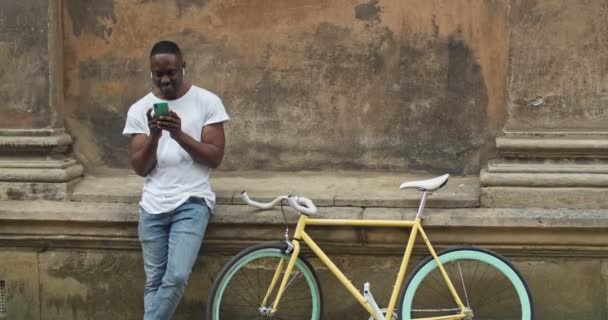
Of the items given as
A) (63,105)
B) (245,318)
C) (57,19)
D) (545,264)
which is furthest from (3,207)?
(545,264)

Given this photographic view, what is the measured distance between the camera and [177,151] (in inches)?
184

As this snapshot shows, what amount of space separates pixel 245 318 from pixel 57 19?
2239 mm

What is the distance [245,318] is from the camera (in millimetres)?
5285

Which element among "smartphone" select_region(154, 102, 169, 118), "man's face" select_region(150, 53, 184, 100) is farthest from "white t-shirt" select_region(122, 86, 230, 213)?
"smartphone" select_region(154, 102, 169, 118)

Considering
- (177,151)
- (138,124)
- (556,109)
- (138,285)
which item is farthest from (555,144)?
(138,285)

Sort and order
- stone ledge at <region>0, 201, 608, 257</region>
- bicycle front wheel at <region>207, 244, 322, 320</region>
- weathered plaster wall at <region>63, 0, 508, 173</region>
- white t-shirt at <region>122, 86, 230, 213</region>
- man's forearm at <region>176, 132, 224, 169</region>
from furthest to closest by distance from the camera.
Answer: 1. weathered plaster wall at <region>63, 0, 508, 173</region>
2. bicycle front wheel at <region>207, 244, 322, 320</region>
3. stone ledge at <region>0, 201, 608, 257</region>
4. white t-shirt at <region>122, 86, 230, 213</region>
5. man's forearm at <region>176, 132, 224, 169</region>

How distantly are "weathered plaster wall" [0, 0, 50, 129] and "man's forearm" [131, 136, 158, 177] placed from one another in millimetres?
1131

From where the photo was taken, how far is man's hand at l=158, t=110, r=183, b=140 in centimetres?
440

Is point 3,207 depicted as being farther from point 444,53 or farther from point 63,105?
point 444,53

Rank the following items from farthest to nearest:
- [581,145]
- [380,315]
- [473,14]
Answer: [473,14] → [581,145] → [380,315]

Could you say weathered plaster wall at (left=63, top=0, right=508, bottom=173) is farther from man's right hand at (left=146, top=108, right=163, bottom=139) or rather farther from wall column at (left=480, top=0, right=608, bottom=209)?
man's right hand at (left=146, top=108, right=163, bottom=139)

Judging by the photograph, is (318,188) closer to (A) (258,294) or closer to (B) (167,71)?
(A) (258,294)

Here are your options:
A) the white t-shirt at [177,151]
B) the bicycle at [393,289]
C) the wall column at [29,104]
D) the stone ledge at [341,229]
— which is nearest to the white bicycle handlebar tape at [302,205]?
the bicycle at [393,289]

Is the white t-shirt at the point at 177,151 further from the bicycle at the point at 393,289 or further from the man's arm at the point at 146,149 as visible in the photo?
the bicycle at the point at 393,289
